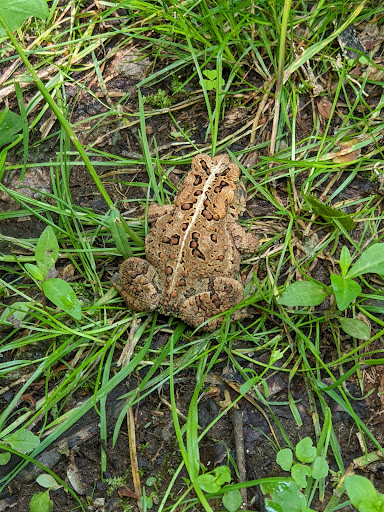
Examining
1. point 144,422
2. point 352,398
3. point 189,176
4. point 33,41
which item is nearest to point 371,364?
point 352,398

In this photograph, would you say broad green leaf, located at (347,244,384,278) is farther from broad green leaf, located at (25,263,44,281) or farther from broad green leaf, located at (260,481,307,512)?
broad green leaf, located at (25,263,44,281)

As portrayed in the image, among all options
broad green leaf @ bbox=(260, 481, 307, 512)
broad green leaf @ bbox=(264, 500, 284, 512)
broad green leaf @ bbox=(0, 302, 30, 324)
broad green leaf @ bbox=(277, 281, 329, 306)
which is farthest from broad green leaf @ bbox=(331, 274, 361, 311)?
broad green leaf @ bbox=(0, 302, 30, 324)

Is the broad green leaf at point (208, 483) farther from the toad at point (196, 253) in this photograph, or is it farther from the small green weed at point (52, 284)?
the small green weed at point (52, 284)

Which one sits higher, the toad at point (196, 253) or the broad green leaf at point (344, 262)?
the toad at point (196, 253)

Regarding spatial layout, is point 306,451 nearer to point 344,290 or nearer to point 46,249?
point 344,290

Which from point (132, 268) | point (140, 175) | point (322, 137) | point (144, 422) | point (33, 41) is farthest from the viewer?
point (33, 41)

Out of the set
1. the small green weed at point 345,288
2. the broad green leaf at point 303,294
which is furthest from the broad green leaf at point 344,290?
the broad green leaf at point 303,294

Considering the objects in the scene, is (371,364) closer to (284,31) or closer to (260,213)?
(260,213)
